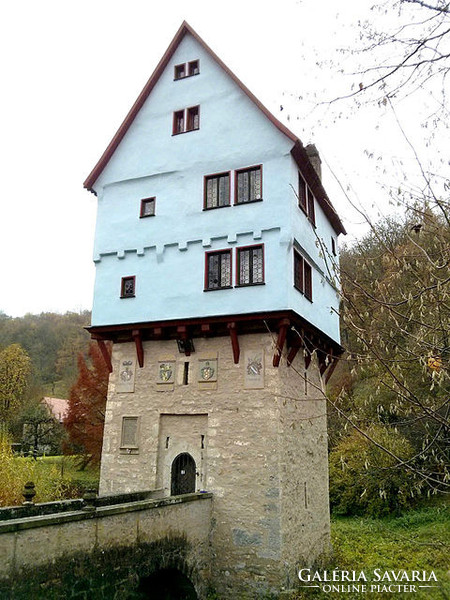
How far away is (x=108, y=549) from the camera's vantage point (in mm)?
8586

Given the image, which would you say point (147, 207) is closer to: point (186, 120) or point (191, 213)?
point (191, 213)

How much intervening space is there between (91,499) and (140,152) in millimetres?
9594

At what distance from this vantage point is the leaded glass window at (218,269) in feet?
41.7

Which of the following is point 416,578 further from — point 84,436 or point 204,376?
point 84,436

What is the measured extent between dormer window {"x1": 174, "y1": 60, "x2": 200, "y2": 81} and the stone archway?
12.7 metres

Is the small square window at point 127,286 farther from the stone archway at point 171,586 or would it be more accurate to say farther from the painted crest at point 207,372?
the stone archway at point 171,586

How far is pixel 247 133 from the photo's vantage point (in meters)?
13.4

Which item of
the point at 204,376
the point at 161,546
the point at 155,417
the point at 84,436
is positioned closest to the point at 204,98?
the point at 204,376

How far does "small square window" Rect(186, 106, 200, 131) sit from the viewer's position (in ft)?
46.6

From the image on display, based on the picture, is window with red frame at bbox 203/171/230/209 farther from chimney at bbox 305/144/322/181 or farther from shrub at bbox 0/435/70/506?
Answer: shrub at bbox 0/435/70/506

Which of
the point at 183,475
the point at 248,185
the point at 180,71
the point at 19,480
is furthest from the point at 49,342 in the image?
the point at 248,185

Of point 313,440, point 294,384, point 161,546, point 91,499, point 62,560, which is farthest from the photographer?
point 313,440

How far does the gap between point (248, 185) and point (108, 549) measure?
348 inches

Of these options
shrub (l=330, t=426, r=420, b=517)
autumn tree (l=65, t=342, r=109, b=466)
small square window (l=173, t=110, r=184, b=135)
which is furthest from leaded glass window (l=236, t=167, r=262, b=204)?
autumn tree (l=65, t=342, r=109, b=466)
